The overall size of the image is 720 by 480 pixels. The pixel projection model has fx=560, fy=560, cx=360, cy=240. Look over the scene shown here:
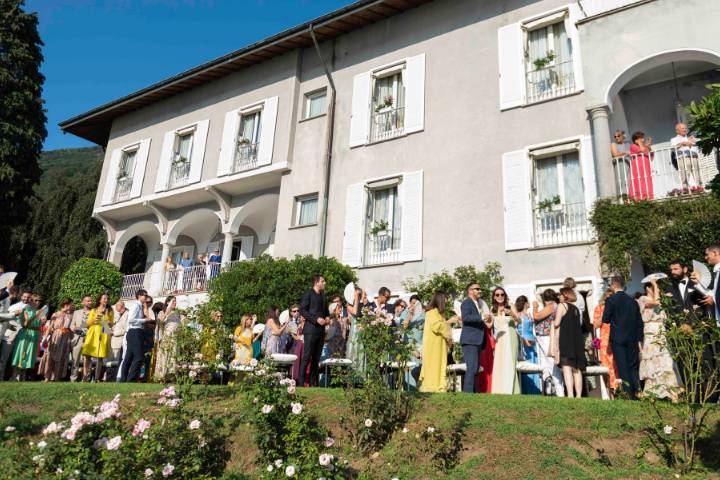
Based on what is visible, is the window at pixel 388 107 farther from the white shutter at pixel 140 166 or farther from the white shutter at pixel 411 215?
the white shutter at pixel 140 166

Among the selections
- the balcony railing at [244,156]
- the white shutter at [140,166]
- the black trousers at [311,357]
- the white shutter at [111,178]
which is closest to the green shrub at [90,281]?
the white shutter at [111,178]

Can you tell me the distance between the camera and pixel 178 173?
20.2 m

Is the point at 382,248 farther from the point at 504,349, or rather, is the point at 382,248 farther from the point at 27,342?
the point at 27,342

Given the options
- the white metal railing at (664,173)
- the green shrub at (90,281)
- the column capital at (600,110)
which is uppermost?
the column capital at (600,110)

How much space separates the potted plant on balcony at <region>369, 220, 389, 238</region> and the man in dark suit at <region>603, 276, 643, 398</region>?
801 centimetres

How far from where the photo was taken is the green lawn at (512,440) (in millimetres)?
5055

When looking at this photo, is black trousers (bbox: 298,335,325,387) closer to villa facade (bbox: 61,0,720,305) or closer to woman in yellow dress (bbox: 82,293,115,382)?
woman in yellow dress (bbox: 82,293,115,382)

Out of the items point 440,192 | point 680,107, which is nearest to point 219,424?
point 440,192

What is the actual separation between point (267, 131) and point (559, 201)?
376 inches

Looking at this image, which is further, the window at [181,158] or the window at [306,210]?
the window at [181,158]

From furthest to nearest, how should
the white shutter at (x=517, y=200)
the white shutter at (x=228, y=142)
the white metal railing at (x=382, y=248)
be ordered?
the white shutter at (x=228, y=142), the white metal railing at (x=382, y=248), the white shutter at (x=517, y=200)

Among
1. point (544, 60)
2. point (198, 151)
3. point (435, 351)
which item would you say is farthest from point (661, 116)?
point (198, 151)

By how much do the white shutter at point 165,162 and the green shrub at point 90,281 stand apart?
11.6 feet

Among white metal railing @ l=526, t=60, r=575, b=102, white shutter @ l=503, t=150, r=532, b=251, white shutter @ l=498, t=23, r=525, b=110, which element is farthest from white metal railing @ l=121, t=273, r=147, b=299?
white metal railing @ l=526, t=60, r=575, b=102
